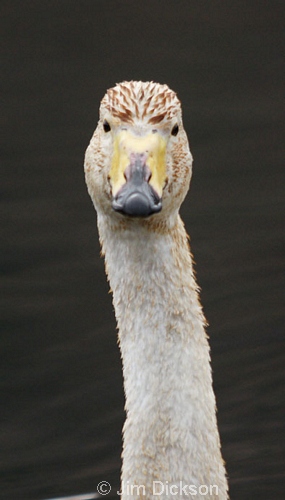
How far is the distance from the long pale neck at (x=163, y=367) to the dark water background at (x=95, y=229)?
2.50 m

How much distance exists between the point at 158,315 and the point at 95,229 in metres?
4.28

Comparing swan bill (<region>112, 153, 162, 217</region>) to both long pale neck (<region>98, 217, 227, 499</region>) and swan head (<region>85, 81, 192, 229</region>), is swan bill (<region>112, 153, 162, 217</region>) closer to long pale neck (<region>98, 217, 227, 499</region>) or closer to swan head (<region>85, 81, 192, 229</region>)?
swan head (<region>85, 81, 192, 229</region>)

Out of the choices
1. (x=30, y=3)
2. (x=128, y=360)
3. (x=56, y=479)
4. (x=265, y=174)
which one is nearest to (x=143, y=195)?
(x=128, y=360)

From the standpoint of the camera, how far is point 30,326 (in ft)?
26.1

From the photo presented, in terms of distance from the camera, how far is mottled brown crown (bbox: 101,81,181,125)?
425 centimetres

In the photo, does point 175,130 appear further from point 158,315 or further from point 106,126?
point 158,315

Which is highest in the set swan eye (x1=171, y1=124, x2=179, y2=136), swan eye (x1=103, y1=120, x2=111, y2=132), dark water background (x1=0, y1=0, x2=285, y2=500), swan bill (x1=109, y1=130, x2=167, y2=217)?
dark water background (x1=0, y1=0, x2=285, y2=500)

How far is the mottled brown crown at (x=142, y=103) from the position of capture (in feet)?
14.0

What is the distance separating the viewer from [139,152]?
4.10 m

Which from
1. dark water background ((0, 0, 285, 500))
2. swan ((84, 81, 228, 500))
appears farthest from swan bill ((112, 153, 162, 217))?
dark water background ((0, 0, 285, 500))

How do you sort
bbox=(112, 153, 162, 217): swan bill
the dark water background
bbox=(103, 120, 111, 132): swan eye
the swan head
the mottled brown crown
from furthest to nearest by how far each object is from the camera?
the dark water background, bbox=(103, 120, 111, 132): swan eye, the mottled brown crown, the swan head, bbox=(112, 153, 162, 217): swan bill

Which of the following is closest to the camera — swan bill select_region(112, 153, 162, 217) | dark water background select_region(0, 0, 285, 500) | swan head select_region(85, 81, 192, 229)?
swan bill select_region(112, 153, 162, 217)

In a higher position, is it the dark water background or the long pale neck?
the dark water background

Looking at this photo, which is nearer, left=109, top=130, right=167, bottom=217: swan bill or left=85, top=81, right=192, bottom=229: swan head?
left=109, top=130, right=167, bottom=217: swan bill
